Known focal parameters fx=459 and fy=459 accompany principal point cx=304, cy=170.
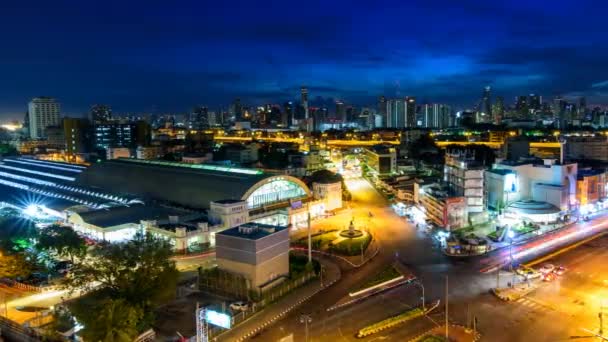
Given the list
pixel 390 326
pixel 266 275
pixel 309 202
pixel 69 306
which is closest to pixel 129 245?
pixel 69 306

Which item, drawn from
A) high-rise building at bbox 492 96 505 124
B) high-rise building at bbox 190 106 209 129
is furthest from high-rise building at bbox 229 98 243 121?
high-rise building at bbox 492 96 505 124

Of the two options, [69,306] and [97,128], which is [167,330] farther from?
[97,128]

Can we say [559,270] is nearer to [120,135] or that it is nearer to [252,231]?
[252,231]

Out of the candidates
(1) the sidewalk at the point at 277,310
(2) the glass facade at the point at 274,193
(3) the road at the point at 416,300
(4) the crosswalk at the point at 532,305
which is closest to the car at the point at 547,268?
(3) the road at the point at 416,300

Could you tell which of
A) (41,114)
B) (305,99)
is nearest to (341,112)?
(305,99)

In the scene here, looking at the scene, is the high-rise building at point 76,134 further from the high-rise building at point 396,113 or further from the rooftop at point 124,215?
the high-rise building at point 396,113

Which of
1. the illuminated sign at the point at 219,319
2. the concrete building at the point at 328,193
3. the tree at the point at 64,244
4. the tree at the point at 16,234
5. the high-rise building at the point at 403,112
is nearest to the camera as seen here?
the illuminated sign at the point at 219,319
